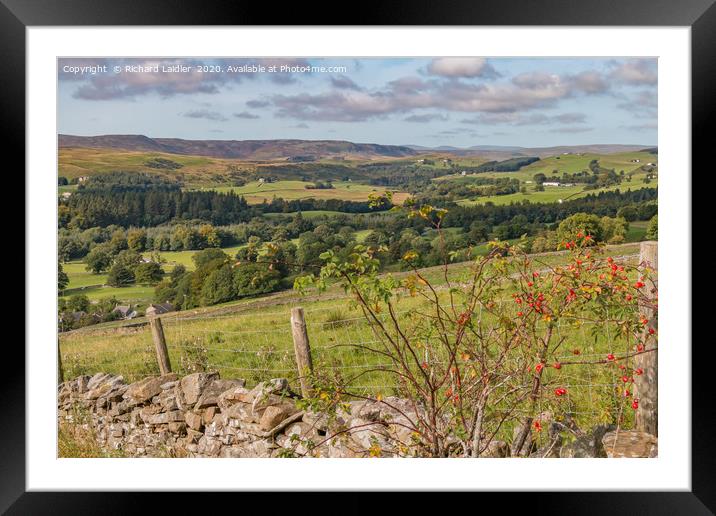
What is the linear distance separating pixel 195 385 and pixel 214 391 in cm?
17

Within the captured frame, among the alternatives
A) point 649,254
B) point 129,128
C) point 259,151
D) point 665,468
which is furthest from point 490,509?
point 129,128

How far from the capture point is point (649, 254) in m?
3.44

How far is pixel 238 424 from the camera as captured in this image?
4.34 meters

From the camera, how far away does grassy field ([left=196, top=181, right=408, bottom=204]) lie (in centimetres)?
1180

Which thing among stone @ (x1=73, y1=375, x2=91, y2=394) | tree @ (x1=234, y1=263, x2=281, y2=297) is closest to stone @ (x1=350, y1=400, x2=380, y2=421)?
stone @ (x1=73, y1=375, x2=91, y2=394)

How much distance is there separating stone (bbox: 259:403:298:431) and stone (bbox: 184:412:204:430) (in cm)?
72

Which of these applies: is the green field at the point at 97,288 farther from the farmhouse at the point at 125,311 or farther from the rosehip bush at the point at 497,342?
the rosehip bush at the point at 497,342

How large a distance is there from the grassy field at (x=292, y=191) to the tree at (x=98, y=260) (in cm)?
211

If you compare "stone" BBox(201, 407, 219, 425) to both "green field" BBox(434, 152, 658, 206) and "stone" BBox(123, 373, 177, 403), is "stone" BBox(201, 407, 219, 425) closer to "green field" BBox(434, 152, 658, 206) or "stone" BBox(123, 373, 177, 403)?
"stone" BBox(123, 373, 177, 403)

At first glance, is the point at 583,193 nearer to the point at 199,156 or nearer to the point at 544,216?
the point at 544,216

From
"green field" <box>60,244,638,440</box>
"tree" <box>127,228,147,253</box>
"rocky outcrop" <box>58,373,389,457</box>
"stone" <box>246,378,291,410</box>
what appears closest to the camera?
"rocky outcrop" <box>58,373,389,457</box>

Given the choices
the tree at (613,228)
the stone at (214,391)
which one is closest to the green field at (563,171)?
the tree at (613,228)

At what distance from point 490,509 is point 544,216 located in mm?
8968

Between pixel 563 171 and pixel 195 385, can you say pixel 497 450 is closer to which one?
pixel 195 385
